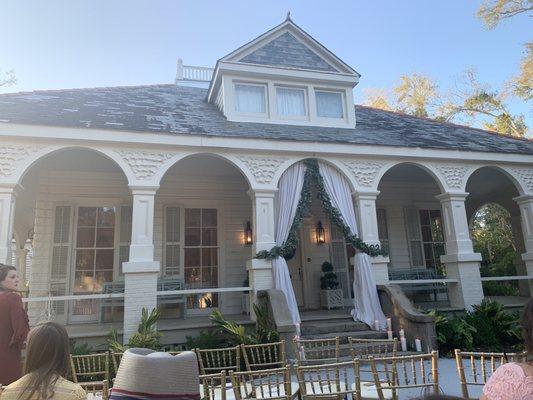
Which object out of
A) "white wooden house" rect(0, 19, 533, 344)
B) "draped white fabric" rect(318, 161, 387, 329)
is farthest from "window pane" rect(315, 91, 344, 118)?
"draped white fabric" rect(318, 161, 387, 329)

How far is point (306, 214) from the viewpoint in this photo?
8188 millimetres

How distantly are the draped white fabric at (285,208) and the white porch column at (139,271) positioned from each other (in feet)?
7.25

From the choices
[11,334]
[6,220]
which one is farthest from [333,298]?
[11,334]

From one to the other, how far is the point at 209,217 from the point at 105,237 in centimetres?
246

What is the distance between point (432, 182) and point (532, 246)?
123 inches

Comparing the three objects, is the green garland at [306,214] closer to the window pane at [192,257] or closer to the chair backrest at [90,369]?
the window pane at [192,257]

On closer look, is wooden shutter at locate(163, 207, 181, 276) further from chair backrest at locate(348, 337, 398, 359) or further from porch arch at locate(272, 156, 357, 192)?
chair backrest at locate(348, 337, 398, 359)

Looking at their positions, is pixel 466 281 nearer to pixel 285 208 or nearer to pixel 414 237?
pixel 414 237

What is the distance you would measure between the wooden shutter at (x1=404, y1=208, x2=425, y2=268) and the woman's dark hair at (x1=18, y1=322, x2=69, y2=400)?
33.9ft

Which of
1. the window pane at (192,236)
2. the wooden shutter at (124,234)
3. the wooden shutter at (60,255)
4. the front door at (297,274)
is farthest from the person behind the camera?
the front door at (297,274)

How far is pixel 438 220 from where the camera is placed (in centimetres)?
1169

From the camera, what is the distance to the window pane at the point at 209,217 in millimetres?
10031

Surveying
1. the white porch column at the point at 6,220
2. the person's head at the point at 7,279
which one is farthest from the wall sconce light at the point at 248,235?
the person's head at the point at 7,279

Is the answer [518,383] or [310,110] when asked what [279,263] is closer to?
[310,110]
